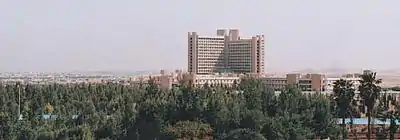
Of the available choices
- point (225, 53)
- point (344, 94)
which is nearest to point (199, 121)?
→ point (344, 94)

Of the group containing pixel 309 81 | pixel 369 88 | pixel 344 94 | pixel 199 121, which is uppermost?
pixel 369 88

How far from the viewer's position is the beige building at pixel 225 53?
238 ft

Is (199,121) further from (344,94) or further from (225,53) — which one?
(225,53)

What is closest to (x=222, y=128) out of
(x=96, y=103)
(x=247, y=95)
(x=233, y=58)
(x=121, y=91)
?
(x=247, y=95)

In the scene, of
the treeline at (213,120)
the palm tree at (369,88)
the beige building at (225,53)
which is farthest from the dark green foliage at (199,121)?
the beige building at (225,53)

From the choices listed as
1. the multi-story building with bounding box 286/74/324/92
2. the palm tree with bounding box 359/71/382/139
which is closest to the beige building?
the multi-story building with bounding box 286/74/324/92

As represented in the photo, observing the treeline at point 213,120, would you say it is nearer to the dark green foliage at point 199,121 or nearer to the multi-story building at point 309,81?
the dark green foliage at point 199,121

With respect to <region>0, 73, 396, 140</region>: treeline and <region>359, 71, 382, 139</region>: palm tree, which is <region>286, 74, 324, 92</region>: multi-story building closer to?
<region>0, 73, 396, 140</region>: treeline

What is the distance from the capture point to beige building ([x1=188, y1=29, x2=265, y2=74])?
72.6m

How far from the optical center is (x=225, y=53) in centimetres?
7588

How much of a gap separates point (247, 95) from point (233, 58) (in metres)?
48.5

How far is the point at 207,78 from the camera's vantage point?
6031 cm

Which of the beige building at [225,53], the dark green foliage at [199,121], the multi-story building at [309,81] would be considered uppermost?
the beige building at [225,53]

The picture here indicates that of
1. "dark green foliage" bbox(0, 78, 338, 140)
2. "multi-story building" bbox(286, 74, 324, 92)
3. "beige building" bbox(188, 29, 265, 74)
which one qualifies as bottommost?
"dark green foliage" bbox(0, 78, 338, 140)
